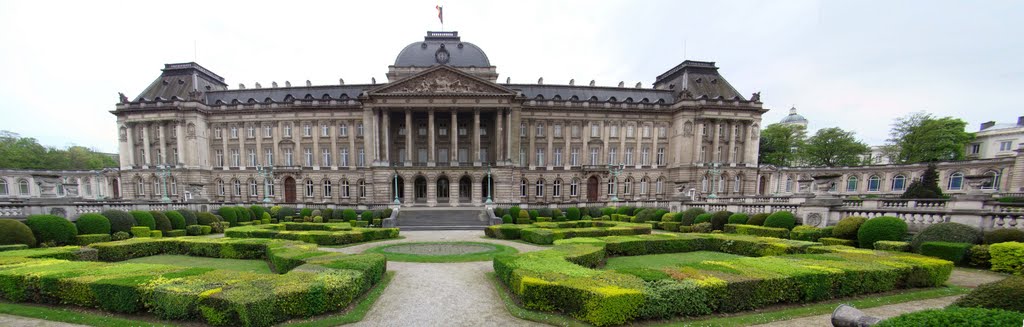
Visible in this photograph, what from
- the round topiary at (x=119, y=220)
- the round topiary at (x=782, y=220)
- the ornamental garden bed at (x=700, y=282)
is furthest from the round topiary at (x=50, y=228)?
the round topiary at (x=782, y=220)

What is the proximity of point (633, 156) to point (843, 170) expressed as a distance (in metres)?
30.7

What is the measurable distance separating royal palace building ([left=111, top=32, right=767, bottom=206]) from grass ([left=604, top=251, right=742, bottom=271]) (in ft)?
83.8

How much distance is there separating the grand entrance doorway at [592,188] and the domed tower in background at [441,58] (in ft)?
58.9

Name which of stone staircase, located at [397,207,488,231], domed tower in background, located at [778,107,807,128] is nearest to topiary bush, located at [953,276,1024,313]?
stone staircase, located at [397,207,488,231]

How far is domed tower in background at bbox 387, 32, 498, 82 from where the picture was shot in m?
40.1

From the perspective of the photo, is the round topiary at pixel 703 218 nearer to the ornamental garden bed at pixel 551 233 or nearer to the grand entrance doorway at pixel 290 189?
the ornamental garden bed at pixel 551 233

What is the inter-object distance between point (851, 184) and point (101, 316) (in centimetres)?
6946

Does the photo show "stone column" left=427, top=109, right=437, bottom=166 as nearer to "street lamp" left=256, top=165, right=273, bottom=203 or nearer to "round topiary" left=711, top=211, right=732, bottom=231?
"street lamp" left=256, top=165, right=273, bottom=203

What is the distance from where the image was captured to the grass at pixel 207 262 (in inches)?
489

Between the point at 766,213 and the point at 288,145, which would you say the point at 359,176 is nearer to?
the point at 288,145

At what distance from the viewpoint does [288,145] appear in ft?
139

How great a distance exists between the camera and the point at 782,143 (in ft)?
193

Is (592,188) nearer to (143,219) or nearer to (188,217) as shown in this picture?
(188,217)

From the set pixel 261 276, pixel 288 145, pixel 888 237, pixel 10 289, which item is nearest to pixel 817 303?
pixel 888 237
